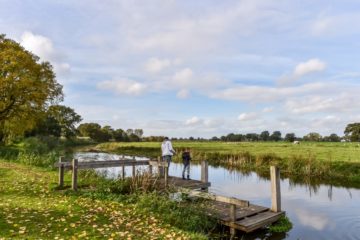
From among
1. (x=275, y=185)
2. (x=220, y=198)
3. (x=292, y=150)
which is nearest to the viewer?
(x=220, y=198)

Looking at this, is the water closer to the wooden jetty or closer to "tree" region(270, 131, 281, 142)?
the wooden jetty

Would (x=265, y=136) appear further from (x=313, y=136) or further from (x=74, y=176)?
(x=74, y=176)

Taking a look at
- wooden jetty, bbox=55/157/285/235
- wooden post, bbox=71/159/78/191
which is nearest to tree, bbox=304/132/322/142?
wooden jetty, bbox=55/157/285/235

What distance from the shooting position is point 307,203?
19.2 metres

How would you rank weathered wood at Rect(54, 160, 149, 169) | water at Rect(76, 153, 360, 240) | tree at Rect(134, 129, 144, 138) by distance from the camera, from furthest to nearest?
1. tree at Rect(134, 129, 144, 138)
2. weathered wood at Rect(54, 160, 149, 169)
3. water at Rect(76, 153, 360, 240)

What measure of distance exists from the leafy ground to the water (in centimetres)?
442

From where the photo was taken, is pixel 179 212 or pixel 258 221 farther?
pixel 258 221

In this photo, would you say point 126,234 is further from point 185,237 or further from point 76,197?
point 76,197

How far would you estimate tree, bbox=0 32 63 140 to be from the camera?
33625 mm

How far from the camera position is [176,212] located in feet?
36.6

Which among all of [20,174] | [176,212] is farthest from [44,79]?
[176,212]

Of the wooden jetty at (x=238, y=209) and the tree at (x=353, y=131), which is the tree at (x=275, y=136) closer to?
the tree at (x=353, y=131)

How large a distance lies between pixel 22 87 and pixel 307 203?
29949 mm

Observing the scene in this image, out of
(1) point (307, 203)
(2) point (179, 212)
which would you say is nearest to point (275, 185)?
(2) point (179, 212)
